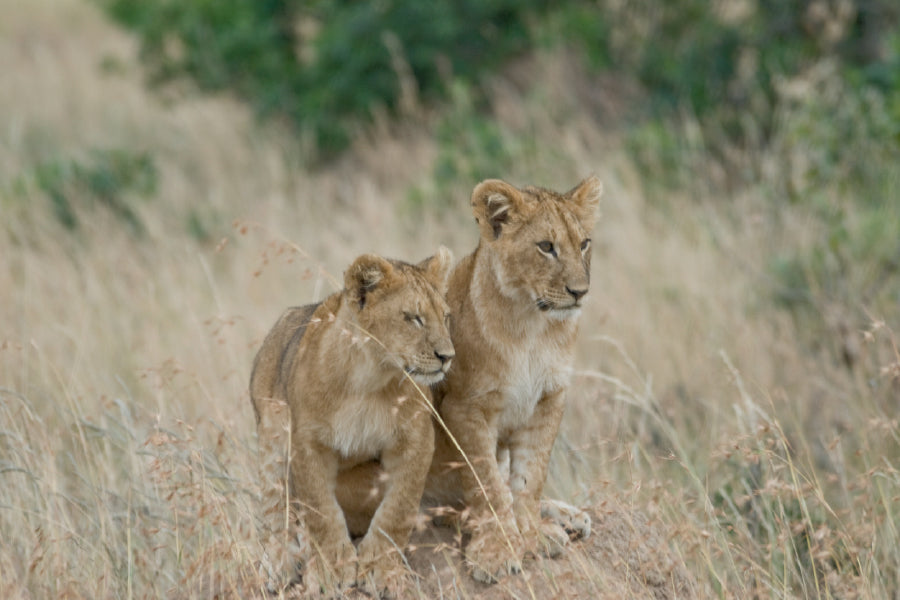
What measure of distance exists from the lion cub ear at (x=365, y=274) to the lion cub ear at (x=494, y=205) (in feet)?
1.95

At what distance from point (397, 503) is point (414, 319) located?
0.73m

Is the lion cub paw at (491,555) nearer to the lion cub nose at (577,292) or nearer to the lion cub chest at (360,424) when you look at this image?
the lion cub chest at (360,424)

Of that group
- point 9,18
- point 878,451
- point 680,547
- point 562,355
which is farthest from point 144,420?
point 9,18

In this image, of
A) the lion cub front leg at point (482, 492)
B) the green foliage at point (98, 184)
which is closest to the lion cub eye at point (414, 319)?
the lion cub front leg at point (482, 492)

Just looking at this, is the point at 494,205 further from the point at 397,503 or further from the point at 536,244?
the point at 397,503

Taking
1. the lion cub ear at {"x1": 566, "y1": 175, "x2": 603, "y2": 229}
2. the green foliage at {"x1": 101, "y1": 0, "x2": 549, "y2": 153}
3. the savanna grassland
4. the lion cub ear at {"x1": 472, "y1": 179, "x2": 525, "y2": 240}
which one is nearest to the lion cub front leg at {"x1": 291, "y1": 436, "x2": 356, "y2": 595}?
the savanna grassland

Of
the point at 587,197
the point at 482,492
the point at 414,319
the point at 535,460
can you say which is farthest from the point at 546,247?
the point at 482,492

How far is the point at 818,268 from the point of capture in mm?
9055

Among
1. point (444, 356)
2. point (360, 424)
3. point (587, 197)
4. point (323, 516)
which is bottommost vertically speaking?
point (323, 516)

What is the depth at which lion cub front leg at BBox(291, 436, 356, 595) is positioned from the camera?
4625mm

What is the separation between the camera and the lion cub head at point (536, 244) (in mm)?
4871

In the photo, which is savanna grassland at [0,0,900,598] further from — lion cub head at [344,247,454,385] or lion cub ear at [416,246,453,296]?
A: lion cub ear at [416,246,453,296]

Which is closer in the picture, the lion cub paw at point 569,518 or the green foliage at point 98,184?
the lion cub paw at point 569,518

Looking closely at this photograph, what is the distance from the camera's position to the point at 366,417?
4.60 metres
